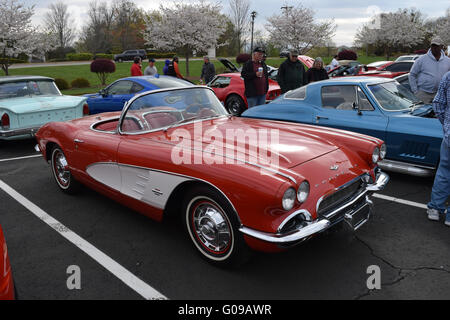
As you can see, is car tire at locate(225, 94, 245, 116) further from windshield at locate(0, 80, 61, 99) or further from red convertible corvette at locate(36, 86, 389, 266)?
red convertible corvette at locate(36, 86, 389, 266)

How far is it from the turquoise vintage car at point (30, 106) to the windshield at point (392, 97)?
18.8 feet

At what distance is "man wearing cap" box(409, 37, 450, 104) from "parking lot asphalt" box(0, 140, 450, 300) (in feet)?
8.40

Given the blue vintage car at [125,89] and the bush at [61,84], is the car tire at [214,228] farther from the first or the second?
the bush at [61,84]

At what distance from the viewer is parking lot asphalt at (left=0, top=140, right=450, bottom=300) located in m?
2.77

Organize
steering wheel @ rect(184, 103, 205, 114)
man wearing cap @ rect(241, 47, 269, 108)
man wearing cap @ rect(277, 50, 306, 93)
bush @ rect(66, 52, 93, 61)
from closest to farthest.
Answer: steering wheel @ rect(184, 103, 205, 114)
man wearing cap @ rect(241, 47, 269, 108)
man wearing cap @ rect(277, 50, 306, 93)
bush @ rect(66, 52, 93, 61)

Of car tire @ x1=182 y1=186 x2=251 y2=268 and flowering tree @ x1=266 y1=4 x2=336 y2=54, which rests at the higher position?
flowering tree @ x1=266 y1=4 x2=336 y2=54

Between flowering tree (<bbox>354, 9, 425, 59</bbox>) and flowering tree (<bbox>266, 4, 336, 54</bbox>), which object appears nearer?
flowering tree (<bbox>266, 4, 336, 54</bbox>)

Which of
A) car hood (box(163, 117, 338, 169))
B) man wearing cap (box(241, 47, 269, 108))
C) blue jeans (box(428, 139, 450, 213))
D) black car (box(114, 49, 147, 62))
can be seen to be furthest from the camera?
black car (box(114, 49, 147, 62))

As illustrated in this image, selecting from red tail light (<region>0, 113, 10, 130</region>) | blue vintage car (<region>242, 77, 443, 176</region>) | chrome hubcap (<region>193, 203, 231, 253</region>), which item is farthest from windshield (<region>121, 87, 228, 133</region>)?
red tail light (<region>0, 113, 10, 130</region>)

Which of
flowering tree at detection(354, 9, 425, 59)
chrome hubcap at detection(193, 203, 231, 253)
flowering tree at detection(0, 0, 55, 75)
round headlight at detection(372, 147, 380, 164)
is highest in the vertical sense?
flowering tree at detection(354, 9, 425, 59)

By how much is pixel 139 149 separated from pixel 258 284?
64.4 inches

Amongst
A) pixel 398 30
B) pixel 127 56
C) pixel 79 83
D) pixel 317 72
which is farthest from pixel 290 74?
pixel 398 30

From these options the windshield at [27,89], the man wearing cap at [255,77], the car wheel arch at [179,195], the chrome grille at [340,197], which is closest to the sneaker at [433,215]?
the chrome grille at [340,197]

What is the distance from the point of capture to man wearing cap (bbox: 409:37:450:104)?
6005mm
